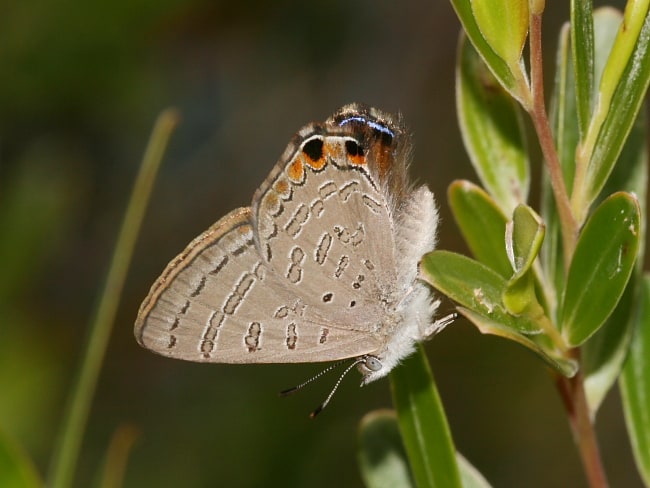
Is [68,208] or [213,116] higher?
[213,116]

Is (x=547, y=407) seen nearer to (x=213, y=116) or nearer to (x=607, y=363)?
(x=213, y=116)

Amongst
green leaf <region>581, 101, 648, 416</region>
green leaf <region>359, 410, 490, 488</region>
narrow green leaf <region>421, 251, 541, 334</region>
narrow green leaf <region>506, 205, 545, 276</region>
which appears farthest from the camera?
green leaf <region>359, 410, 490, 488</region>

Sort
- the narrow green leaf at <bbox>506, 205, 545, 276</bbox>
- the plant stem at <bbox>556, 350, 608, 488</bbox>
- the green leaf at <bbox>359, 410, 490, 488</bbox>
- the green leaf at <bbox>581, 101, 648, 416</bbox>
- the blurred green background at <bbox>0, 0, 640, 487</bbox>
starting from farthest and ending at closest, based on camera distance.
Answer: the blurred green background at <bbox>0, 0, 640, 487</bbox>
the green leaf at <bbox>359, 410, 490, 488</bbox>
the green leaf at <bbox>581, 101, 648, 416</bbox>
the plant stem at <bbox>556, 350, 608, 488</bbox>
the narrow green leaf at <bbox>506, 205, 545, 276</bbox>

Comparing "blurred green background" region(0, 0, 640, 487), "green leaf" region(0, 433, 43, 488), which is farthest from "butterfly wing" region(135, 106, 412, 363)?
"blurred green background" region(0, 0, 640, 487)

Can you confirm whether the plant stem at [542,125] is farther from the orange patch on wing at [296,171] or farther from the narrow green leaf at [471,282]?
the orange patch on wing at [296,171]

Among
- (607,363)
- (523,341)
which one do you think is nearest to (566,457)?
(607,363)

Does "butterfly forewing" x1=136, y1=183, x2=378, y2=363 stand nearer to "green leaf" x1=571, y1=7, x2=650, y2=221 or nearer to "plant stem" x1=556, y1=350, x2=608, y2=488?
"plant stem" x1=556, y1=350, x2=608, y2=488
